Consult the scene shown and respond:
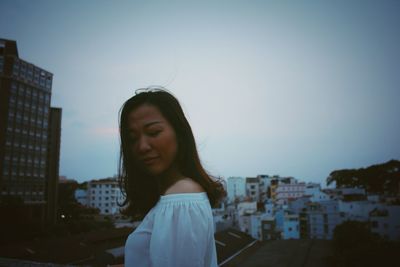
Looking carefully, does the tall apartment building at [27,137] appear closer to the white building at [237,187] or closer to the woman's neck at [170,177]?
the white building at [237,187]

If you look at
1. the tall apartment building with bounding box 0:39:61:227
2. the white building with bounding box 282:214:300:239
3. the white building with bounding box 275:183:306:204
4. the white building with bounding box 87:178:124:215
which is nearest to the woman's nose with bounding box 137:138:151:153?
the white building with bounding box 282:214:300:239

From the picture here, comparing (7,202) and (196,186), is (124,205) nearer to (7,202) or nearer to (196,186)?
(196,186)

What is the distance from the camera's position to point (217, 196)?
3.49ft

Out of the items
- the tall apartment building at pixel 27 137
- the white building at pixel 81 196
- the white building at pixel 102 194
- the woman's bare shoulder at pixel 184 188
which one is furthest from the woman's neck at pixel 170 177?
the white building at pixel 81 196

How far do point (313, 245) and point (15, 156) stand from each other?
3274 centimetres

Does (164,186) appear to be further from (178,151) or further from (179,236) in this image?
(179,236)

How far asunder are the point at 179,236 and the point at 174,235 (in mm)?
17

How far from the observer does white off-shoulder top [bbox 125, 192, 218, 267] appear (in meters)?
0.70

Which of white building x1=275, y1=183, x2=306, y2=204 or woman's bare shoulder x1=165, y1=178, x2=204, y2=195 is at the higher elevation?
woman's bare shoulder x1=165, y1=178, x2=204, y2=195

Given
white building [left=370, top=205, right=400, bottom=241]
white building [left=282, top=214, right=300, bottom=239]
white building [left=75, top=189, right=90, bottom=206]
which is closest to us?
white building [left=370, top=205, right=400, bottom=241]

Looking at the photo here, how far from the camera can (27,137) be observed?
34688 mm

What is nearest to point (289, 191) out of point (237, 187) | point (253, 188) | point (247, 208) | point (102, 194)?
point (253, 188)

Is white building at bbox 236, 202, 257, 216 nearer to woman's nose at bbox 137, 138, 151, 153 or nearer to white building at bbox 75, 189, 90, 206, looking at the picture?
white building at bbox 75, 189, 90, 206

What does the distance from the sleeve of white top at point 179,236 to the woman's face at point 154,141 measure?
8.3 inches
